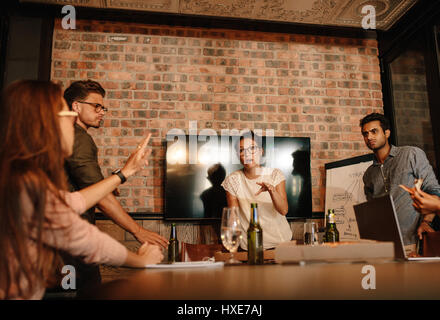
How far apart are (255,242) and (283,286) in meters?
0.72

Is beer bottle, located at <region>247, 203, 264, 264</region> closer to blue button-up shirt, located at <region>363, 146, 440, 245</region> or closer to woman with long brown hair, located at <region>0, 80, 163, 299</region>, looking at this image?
woman with long brown hair, located at <region>0, 80, 163, 299</region>

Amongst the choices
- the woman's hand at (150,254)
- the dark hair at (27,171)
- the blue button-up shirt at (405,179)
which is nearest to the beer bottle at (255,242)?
the woman's hand at (150,254)

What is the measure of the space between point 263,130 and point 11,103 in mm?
2827

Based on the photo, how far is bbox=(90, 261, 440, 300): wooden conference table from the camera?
680 millimetres

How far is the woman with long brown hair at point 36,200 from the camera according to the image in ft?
2.76

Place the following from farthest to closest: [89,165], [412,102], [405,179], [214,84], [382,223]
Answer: [214,84] → [412,102] → [405,179] → [89,165] → [382,223]

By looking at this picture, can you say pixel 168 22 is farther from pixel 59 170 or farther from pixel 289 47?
pixel 59 170

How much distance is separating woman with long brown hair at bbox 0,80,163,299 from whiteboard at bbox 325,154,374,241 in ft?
8.56

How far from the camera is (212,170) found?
3.38 metres

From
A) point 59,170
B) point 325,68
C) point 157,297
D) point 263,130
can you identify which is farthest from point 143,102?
point 157,297

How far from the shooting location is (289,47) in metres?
3.80

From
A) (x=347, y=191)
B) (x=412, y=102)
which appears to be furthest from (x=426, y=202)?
(x=412, y=102)

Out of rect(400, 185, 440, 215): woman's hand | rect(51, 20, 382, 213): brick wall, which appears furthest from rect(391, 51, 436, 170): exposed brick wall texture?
rect(400, 185, 440, 215): woman's hand

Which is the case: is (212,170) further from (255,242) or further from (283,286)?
(283,286)
